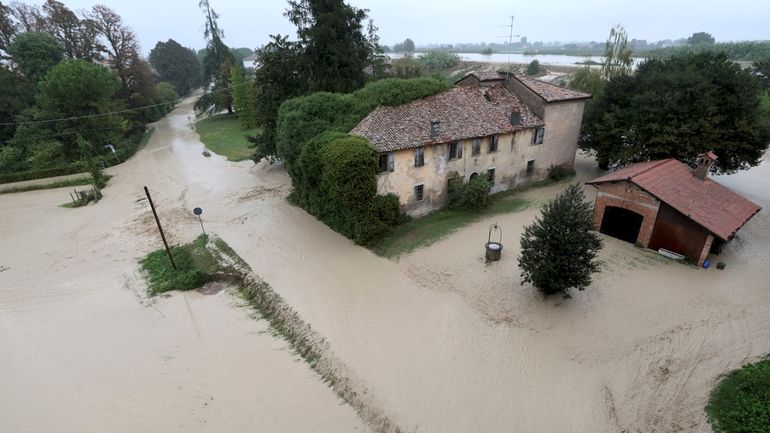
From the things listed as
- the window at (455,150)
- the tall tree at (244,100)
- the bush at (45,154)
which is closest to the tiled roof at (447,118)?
the window at (455,150)

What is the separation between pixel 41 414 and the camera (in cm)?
1309

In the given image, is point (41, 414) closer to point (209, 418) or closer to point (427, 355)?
point (209, 418)

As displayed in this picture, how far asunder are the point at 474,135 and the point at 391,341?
1450 centimetres

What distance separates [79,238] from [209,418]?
20.4 meters

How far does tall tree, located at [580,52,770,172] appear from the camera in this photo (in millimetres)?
23828

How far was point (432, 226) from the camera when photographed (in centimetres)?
2316

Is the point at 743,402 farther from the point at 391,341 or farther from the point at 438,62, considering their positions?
the point at 438,62

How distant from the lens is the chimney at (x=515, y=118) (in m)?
25.4

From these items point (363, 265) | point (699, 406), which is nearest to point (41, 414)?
point (363, 265)

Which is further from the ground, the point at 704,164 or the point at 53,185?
the point at 704,164

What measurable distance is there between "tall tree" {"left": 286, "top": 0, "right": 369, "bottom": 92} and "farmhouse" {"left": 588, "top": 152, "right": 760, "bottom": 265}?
23.0 metres

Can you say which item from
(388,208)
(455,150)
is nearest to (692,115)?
(455,150)

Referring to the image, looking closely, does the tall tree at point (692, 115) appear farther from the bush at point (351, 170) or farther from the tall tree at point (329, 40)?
the tall tree at point (329, 40)

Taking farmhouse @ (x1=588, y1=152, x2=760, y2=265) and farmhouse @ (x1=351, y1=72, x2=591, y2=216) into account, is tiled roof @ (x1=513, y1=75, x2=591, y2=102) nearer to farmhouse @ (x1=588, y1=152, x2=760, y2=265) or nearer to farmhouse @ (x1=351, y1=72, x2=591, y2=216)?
farmhouse @ (x1=351, y1=72, x2=591, y2=216)
